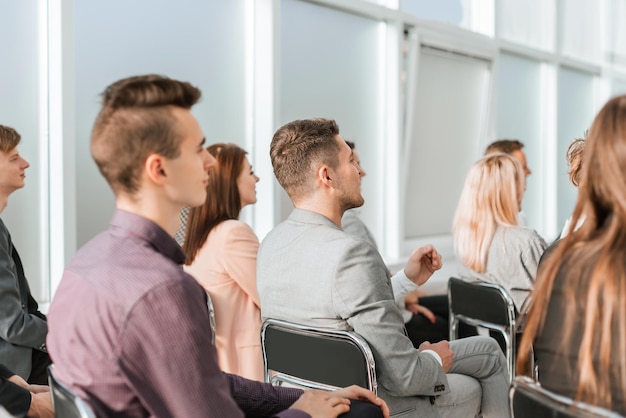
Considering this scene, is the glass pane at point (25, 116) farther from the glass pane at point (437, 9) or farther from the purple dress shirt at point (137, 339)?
the glass pane at point (437, 9)

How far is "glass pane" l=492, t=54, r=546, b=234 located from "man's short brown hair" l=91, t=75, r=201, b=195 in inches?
227

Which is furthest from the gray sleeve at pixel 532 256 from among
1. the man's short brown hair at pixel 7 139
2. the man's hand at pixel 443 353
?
the man's short brown hair at pixel 7 139

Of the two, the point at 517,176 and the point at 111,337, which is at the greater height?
the point at 517,176

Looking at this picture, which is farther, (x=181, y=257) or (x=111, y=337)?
(x=181, y=257)

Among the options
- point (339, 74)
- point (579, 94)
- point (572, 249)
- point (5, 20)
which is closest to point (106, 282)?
point (572, 249)

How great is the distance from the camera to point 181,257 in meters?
1.45

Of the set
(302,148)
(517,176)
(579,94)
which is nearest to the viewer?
(302,148)

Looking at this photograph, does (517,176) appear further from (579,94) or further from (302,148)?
(579,94)

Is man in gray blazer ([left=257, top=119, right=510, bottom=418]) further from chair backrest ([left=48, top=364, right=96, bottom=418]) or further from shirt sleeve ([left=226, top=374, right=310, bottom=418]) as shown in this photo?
chair backrest ([left=48, top=364, right=96, bottom=418])

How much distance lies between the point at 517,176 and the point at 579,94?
5.46 m

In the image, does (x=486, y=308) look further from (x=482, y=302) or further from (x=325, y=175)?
(x=325, y=175)

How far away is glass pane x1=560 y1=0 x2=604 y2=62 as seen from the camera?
8.04 metres

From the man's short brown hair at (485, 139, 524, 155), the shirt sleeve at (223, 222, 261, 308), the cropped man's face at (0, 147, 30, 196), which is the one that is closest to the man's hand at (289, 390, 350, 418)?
the shirt sleeve at (223, 222, 261, 308)

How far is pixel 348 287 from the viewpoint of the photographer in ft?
6.75
